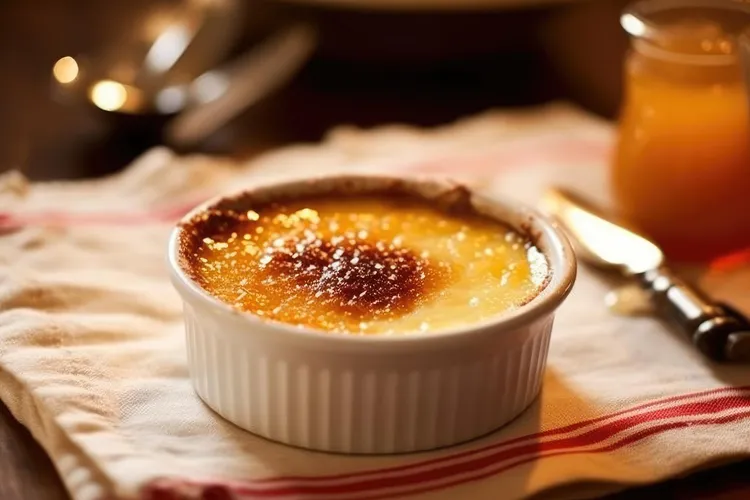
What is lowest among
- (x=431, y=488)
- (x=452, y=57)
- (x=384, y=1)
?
(x=431, y=488)

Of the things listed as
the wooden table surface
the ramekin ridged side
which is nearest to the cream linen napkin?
the ramekin ridged side

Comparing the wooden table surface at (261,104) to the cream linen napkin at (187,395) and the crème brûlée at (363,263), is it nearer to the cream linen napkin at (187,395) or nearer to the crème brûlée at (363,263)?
the cream linen napkin at (187,395)

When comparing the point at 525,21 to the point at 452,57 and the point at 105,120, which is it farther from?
the point at 105,120

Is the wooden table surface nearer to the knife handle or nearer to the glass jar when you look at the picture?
the glass jar

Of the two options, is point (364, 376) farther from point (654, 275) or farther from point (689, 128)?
point (689, 128)

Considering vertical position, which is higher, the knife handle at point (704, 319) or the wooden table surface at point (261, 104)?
the wooden table surface at point (261, 104)

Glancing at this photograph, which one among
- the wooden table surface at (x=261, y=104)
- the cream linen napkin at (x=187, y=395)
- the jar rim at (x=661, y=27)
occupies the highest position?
the jar rim at (x=661, y=27)

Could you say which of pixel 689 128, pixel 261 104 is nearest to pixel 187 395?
pixel 689 128

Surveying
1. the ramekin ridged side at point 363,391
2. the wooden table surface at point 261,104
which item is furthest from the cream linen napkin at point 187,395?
the wooden table surface at point 261,104

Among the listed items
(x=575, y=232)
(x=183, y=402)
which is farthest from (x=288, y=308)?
(x=575, y=232)
